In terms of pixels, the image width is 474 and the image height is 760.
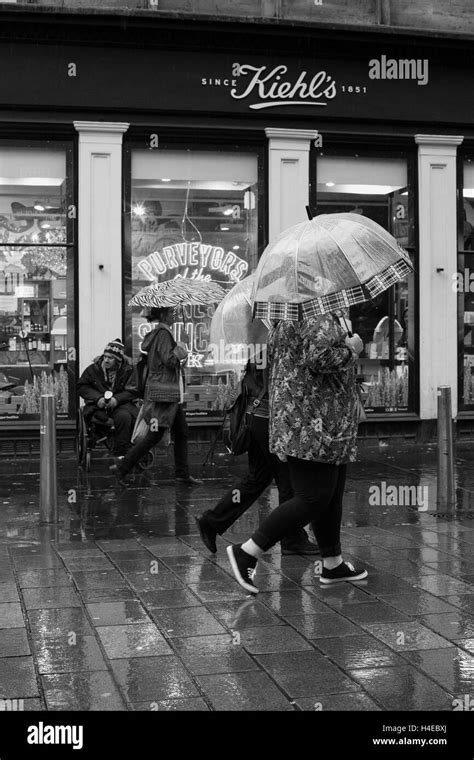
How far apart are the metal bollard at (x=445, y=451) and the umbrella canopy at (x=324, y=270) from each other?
3301mm

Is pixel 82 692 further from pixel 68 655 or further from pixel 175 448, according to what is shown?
pixel 175 448

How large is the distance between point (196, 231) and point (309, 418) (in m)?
8.27

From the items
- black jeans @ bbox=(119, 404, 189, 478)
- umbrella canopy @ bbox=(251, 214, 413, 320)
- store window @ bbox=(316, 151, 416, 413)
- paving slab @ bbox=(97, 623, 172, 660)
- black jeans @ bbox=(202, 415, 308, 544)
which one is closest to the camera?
paving slab @ bbox=(97, 623, 172, 660)

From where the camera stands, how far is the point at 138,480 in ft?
37.1

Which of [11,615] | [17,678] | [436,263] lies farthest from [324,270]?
[436,263]

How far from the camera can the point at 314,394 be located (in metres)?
6.23

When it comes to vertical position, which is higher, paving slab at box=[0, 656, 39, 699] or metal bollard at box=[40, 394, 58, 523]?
metal bollard at box=[40, 394, 58, 523]

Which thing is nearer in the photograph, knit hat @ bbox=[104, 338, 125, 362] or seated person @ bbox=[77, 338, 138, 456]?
seated person @ bbox=[77, 338, 138, 456]

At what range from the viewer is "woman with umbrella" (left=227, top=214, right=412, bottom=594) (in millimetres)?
6102

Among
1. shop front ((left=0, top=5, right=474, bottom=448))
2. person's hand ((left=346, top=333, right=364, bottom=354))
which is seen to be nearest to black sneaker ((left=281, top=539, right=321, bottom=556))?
person's hand ((left=346, top=333, right=364, bottom=354))

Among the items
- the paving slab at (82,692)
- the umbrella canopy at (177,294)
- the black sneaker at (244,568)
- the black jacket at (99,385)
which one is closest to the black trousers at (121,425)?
the black jacket at (99,385)

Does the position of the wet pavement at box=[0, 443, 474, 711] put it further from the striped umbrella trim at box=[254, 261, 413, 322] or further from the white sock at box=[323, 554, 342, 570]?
the striped umbrella trim at box=[254, 261, 413, 322]

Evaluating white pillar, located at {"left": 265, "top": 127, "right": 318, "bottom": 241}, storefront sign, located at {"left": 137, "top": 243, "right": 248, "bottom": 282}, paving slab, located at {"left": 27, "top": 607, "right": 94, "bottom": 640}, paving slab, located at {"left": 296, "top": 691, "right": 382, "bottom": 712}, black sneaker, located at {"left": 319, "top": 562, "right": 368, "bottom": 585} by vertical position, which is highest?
white pillar, located at {"left": 265, "top": 127, "right": 318, "bottom": 241}

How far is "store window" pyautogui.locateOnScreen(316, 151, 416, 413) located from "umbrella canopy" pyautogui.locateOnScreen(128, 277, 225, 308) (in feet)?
12.0
